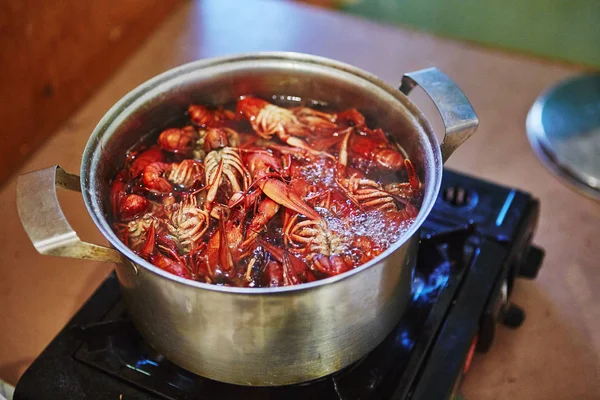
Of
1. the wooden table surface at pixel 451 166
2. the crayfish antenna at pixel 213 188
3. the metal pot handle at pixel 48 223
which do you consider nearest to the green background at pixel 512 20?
the wooden table surface at pixel 451 166

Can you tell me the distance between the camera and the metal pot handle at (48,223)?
2.49ft

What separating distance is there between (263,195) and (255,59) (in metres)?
0.26

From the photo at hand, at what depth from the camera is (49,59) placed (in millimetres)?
1454

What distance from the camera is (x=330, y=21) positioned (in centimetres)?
190

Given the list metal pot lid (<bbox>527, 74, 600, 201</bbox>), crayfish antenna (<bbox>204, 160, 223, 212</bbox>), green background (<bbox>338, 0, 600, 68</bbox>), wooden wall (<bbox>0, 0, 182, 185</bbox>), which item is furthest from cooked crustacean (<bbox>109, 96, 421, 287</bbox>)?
green background (<bbox>338, 0, 600, 68</bbox>)

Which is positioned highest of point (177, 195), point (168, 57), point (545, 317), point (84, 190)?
point (84, 190)

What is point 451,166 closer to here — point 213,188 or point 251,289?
point 213,188

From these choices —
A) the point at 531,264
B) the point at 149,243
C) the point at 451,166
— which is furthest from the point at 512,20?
the point at 149,243

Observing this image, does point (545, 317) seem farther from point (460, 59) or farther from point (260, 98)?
point (460, 59)

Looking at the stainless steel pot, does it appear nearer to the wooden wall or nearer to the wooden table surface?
the wooden table surface

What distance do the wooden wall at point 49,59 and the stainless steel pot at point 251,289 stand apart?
461 mm

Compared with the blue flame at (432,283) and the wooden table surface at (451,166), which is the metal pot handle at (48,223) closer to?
the wooden table surface at (451,166)

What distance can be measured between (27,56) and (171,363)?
2.59 feet

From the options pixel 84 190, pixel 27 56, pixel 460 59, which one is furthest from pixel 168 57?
pixel 84 190
